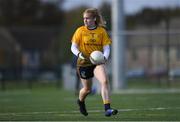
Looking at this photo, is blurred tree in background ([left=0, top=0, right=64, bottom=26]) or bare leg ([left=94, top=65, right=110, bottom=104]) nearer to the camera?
bare leg ([left=94, top=65, right=110, bottom=104])

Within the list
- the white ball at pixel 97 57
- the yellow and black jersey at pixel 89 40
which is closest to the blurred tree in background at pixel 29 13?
the yellow and black jersey at pixel 89 40

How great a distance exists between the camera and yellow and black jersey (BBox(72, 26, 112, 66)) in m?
13.2

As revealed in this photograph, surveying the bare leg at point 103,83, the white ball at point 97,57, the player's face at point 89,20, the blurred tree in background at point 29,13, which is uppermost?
the player's face at point 89,20

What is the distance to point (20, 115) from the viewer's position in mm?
14070

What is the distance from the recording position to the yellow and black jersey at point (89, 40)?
1323cm

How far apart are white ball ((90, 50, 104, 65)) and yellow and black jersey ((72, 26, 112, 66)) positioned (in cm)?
26

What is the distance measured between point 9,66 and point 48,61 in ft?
22.9

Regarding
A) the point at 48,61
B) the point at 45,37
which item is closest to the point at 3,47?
the point at 48,61

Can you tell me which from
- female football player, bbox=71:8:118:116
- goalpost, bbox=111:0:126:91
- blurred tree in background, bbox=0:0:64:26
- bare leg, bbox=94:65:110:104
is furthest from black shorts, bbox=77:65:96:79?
blurred tree in background, bbox=0:0:64:26

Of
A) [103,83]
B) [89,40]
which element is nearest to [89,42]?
[89,40]

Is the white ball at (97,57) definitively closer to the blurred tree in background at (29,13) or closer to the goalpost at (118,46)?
the goalpost at (118,46)

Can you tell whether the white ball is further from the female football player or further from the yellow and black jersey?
the yellow and black jersey

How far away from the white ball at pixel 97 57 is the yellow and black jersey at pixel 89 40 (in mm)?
258

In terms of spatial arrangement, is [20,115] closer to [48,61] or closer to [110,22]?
[110,22]
